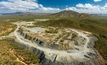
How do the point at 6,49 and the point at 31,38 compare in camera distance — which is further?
the point at 31,38

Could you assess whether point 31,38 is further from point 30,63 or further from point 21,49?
point 30,63

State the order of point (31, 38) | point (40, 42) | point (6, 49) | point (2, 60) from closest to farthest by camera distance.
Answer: point (2, 60) → point (6, 49) → point (40, 42) → point (31, 38)

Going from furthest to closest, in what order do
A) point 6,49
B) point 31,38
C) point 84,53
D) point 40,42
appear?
point 31,38 < point 40,42 < point 6,49 < point 84,53

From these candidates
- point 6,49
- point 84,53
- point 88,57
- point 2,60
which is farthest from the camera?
point 6,49

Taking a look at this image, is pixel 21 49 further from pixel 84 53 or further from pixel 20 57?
pixel 84 53

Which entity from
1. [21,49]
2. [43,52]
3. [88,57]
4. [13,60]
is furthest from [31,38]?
[88,57]

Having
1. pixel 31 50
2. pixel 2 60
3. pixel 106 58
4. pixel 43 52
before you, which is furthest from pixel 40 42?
pixel 106 58
